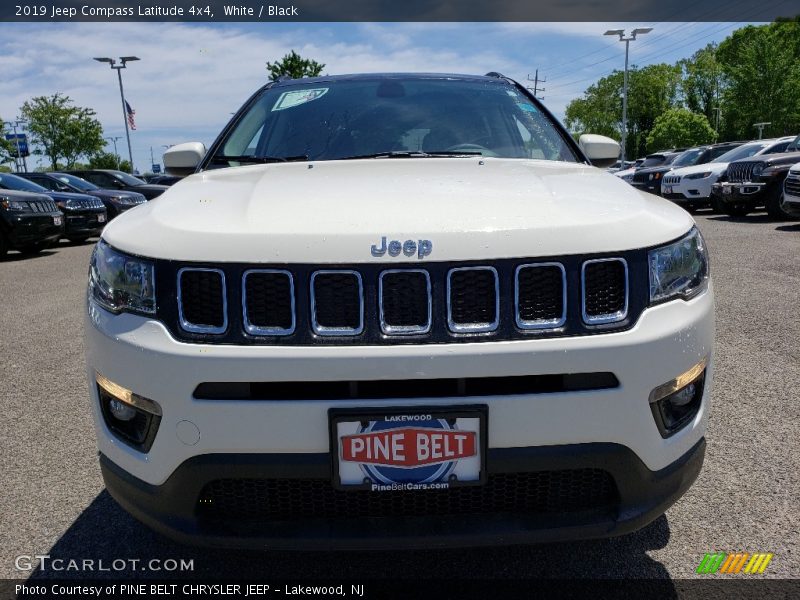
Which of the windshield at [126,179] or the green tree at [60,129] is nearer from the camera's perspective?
the windshield at [126,179]

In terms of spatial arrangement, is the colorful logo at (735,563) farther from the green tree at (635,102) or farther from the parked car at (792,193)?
the green tree at (635,102)

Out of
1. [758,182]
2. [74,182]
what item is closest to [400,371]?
[758,182]

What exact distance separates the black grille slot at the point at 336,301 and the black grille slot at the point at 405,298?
0.06 meters

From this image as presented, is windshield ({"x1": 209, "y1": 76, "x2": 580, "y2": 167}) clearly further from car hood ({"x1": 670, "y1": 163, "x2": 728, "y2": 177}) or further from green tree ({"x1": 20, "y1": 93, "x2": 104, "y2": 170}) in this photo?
green tree ({"x1": 20, "y1": 93, "x2": 104, "y2": 170})

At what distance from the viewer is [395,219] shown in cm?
169

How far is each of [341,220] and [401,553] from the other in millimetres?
1150

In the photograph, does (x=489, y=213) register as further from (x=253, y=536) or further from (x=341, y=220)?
(x=253, y=536)

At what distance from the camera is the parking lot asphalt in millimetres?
2100

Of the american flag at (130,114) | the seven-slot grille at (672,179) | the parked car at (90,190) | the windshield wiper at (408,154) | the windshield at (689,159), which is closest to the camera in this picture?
the windshield wiper at (408,154)

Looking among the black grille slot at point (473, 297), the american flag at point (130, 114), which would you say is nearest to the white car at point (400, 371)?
the black grille slot at point (473, 297)

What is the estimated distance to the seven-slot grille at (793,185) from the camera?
10.0m

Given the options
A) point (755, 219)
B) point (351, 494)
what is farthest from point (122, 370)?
point (755, 219)

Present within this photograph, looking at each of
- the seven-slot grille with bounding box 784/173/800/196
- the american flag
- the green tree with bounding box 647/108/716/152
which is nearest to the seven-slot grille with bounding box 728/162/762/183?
the seven-slot grille with bounding box 784/173/800/196

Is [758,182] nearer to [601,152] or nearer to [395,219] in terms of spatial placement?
[601,152]
